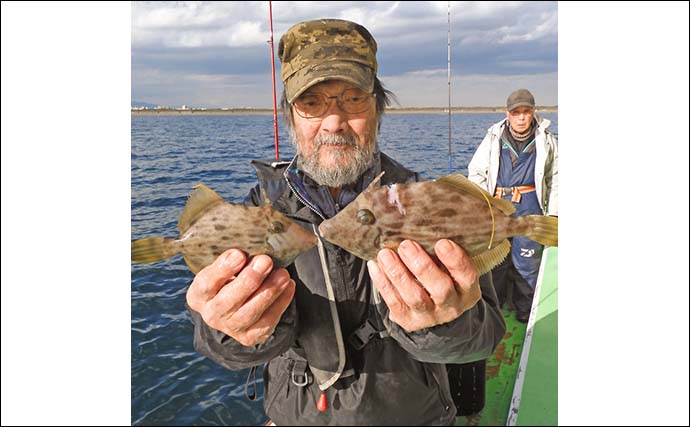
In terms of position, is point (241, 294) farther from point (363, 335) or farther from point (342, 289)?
point (363, 335)

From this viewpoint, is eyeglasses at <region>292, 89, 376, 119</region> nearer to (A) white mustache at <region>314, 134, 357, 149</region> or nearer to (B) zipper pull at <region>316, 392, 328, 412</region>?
(A) white mustache at <region>314, 134, 357, 149</region>

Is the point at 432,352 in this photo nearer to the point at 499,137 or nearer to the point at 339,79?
the point at 339,79

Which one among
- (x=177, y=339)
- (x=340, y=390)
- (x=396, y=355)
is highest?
(x=396, y=355)

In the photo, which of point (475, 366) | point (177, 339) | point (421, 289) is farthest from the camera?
point (177, 339)

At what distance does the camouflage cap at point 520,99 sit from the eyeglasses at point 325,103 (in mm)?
3881

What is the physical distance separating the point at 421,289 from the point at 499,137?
4.76 meters

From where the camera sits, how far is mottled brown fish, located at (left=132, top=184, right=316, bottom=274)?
72.2 inches

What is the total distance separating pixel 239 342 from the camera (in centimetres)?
207

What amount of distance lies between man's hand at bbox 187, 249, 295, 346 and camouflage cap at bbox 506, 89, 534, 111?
4.93 m

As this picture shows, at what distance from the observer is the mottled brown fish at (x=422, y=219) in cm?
186

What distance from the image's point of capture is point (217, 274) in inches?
71.4

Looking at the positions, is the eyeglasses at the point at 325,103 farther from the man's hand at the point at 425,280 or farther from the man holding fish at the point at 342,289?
the man's hand at the point at 425,280

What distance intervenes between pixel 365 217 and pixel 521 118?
15.7 ft
